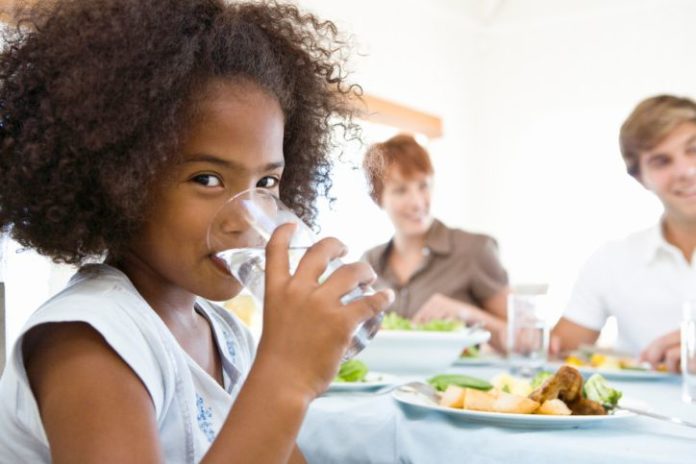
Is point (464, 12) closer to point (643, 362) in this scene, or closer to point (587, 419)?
point (643, 362)

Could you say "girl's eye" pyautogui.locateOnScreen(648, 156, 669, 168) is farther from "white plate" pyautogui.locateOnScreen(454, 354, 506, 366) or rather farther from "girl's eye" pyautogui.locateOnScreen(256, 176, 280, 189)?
"girl's eye" pyautogui.locateOnScreen(256, 176, 280, 189)

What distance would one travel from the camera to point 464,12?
17.5 ft

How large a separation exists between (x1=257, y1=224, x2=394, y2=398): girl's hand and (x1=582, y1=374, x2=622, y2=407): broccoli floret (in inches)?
18.6

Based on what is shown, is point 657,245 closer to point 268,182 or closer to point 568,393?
point 568,393

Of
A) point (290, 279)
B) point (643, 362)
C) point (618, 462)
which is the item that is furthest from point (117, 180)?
point (643, 362)

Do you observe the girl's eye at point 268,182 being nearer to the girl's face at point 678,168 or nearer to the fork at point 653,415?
the fork at point 653,415

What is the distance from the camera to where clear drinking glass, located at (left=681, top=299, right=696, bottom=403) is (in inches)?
49.0

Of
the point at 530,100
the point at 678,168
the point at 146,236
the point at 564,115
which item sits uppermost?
the point at 530,100

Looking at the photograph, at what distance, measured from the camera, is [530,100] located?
208 inches

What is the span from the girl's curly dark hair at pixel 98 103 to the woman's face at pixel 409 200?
2.11 m

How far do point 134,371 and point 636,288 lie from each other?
191 centimetres

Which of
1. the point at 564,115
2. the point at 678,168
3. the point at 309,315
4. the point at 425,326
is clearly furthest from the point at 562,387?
the point at 564,115

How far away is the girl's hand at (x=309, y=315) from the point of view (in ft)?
2.36

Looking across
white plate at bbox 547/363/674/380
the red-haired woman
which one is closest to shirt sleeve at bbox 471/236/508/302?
the red-haired woman
